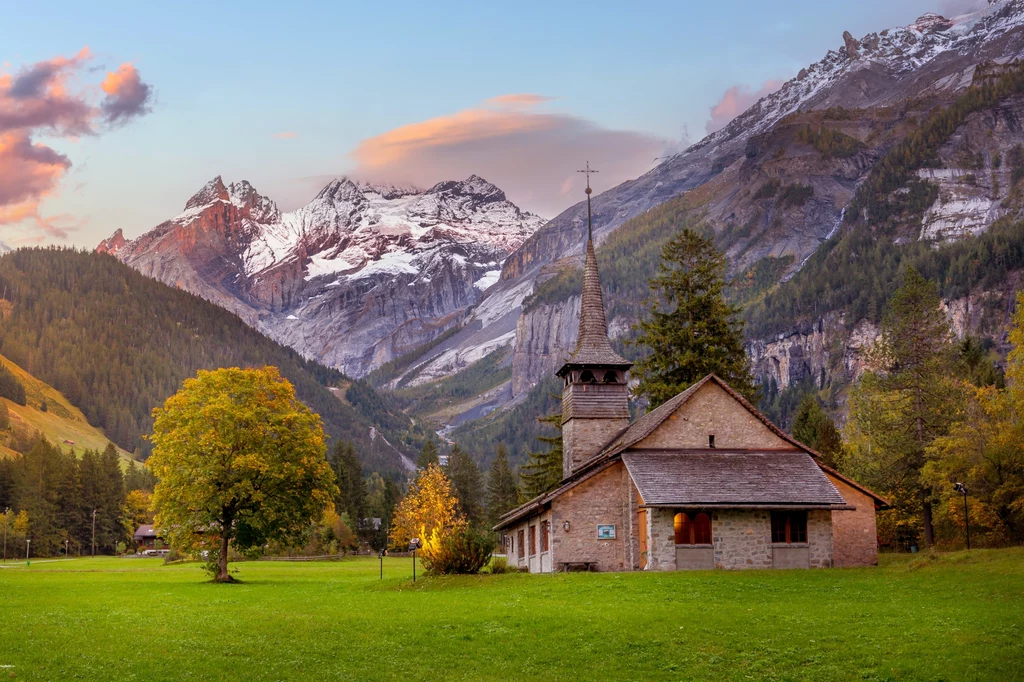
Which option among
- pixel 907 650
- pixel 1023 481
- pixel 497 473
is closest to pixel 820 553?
pixel 1023 481

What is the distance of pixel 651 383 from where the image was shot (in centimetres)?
6675

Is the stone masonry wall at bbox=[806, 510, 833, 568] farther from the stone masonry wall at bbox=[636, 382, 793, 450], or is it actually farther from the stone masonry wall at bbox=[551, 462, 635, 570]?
the stone masonry wall at bbox=[551, 462, 635, 570]

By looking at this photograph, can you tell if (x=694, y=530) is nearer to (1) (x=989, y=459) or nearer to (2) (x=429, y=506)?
(1) (x=989, y=459)

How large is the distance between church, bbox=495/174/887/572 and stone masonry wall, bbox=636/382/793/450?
45 mm

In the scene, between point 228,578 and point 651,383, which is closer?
point 228,578

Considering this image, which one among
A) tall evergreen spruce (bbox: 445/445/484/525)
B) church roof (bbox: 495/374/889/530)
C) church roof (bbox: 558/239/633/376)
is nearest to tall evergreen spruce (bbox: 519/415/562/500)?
church roof (bbox: 558/239/633/376)

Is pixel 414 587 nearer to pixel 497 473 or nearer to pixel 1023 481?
pixel 1023 481

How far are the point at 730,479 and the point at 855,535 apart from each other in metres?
7.45

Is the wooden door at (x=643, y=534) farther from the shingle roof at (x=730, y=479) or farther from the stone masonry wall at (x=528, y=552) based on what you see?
the stone masonry wall at (x=528, y=552)

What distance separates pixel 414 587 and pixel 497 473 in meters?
94.8

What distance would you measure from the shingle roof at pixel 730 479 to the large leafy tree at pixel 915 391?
10934 mm

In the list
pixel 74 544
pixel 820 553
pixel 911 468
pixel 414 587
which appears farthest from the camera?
pixel 74 544

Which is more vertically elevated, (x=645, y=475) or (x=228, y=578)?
(x=645, y=475)

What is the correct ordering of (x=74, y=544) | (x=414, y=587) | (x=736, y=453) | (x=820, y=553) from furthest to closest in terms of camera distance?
1. (x=74, y=544)
2. (x=736, y=453)
3. (x=820, y=553)
4. (x=414, y=587)
